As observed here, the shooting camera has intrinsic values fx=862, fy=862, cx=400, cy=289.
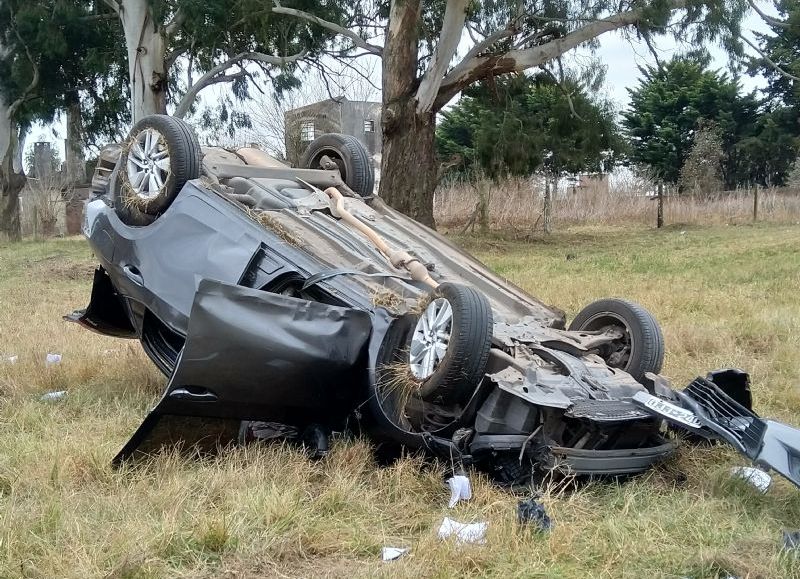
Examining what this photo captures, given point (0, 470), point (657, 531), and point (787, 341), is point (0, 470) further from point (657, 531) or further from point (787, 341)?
point (787, 341)

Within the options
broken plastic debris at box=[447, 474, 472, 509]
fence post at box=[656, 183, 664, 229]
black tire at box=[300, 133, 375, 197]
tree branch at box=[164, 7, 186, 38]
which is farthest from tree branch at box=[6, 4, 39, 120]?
broken plastic debris at box=[447, 474, 472, 509]

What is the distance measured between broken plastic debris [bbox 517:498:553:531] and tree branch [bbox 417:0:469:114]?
11.9m

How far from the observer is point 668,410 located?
3.69 metres

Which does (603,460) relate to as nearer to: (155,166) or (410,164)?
(155,166)

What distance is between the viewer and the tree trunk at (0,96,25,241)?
23.8m

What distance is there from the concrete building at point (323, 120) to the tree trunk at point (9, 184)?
761 cm

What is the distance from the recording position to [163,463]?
13.1 feet

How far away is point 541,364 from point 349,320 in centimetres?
93

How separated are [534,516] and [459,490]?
1.48ft

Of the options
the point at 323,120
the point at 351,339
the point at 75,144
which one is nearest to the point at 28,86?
the point at 75,144

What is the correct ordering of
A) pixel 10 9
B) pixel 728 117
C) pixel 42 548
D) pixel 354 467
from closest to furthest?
pixel 42 548 → pixel 354 467 → pixel 10 9 → pixel 728 117

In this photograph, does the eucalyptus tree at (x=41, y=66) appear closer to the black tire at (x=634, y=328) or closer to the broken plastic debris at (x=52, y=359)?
the broken plastic debris at (x=52, y=359)

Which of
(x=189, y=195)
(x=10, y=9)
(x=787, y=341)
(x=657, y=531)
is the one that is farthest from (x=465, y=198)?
(x=657, y=531)

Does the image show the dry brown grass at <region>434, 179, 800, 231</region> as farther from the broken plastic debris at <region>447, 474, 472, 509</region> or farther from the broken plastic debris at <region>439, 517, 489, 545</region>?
the broken plastic debris at <region>439, 517, 489, 545</region>
